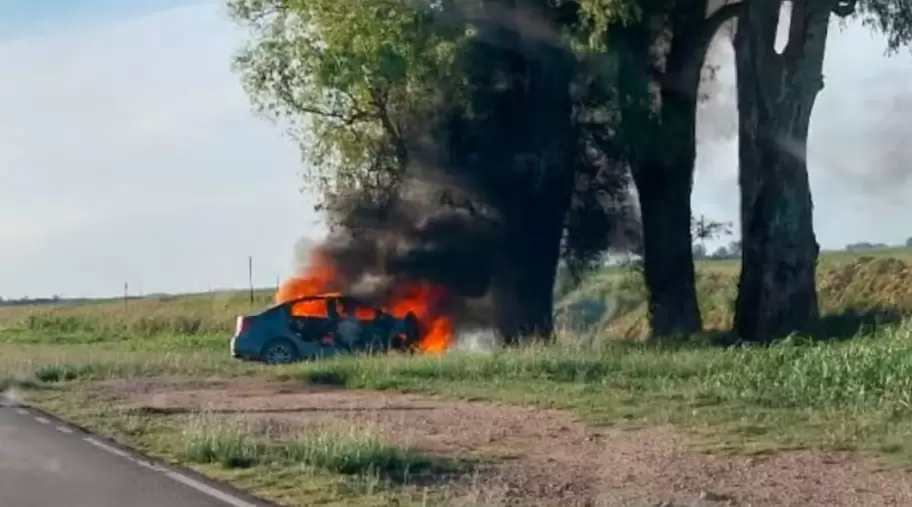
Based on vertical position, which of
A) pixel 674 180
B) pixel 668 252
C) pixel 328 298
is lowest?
pixel 328 298

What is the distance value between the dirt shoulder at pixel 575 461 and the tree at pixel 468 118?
1271 cm

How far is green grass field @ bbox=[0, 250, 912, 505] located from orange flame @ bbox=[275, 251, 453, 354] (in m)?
2.21

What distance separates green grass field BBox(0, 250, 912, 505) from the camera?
1614cm

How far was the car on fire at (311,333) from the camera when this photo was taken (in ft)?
118

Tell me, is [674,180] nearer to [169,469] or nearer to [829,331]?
[829,331]

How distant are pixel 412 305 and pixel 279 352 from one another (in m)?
4.01

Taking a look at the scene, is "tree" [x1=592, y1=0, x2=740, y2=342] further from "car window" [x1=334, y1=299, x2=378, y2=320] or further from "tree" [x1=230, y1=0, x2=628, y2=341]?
"car window" [x1=334, y1=299, x2=378, y2=320]

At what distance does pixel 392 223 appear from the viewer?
1559 inches

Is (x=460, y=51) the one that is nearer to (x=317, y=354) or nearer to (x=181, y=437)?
(x=317, y=354)

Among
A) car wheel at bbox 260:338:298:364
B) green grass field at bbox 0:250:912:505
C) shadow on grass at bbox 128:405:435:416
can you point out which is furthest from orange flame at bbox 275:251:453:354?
shadow on grass at bbox 128:405:435:416

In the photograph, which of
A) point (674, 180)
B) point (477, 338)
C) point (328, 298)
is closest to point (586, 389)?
point (674, 180)

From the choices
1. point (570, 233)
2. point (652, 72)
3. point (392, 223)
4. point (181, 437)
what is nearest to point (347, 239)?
point (392, 223)

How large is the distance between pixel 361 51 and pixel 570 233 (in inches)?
244

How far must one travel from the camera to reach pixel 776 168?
105 feet
